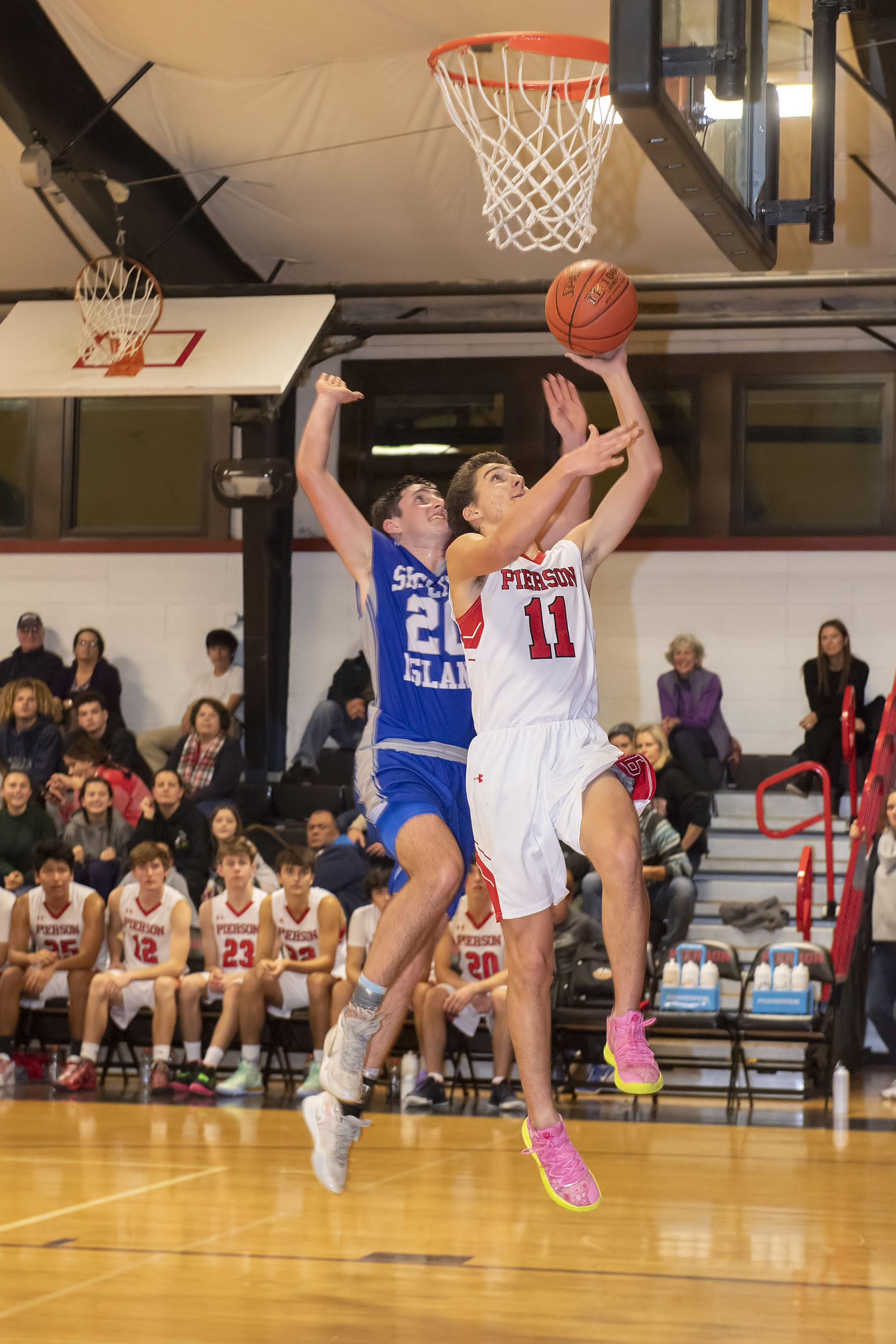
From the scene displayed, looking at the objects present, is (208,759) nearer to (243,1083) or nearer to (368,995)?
(243,1083)

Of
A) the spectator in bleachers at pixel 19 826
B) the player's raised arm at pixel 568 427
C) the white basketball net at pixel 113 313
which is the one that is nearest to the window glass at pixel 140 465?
the white basketball net at pixel 113 313

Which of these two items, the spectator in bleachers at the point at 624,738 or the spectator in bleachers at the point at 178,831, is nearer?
the spectator in bleachers at the point at 624,738

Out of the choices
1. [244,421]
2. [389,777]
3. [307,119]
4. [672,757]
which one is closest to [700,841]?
[672,757]

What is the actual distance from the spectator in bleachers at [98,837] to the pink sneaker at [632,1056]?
7.08 m

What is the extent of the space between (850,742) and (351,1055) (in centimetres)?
705

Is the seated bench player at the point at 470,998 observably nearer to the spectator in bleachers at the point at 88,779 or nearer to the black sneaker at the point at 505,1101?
the black sneaker at the point at 505,1101

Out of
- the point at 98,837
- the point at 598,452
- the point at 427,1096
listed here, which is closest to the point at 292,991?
the point at 427,1096

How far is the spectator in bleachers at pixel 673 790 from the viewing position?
1088 centimetres

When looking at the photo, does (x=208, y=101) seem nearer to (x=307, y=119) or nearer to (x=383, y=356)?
(x=307, y=119)

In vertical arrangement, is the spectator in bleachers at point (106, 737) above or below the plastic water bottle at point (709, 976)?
above

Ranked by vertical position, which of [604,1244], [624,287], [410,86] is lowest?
[604,1244]

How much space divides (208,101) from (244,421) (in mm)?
2874

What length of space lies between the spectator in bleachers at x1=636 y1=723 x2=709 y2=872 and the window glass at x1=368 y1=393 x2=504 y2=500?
164 inches

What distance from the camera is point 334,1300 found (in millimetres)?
4785
